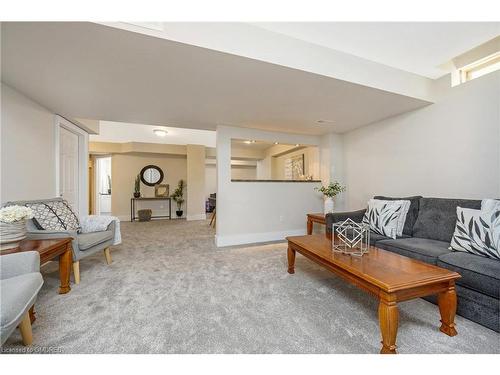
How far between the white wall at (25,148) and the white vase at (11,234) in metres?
0.65

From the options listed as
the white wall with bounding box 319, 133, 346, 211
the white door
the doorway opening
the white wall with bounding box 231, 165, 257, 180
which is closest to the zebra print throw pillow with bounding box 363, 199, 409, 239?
the white wall with bounding box 319, 133, 346, 211

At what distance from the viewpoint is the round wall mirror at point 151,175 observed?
666 centimetres

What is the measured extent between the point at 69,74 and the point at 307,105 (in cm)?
261

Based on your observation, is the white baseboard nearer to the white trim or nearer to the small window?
the white trim

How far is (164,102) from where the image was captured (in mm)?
2654

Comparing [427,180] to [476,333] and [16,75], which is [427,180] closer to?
[476,333]

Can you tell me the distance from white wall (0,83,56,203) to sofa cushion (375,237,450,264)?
391 centimetres

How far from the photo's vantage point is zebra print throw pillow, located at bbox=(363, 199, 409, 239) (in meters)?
2.44

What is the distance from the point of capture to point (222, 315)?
1609 mm

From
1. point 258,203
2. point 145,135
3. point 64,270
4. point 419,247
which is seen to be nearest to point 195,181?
point 145,135

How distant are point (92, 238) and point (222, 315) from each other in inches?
68.3
